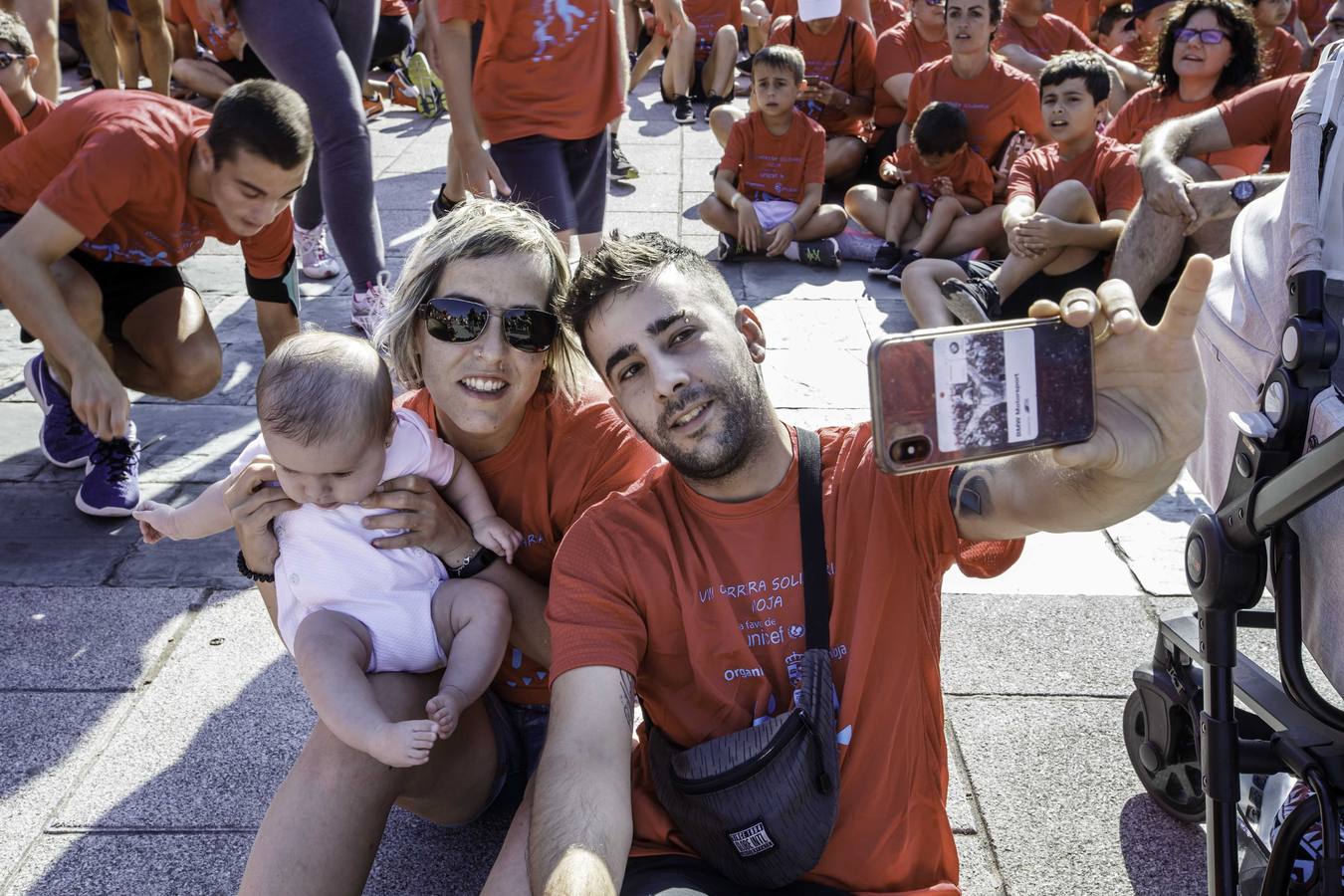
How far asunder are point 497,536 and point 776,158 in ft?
16.3

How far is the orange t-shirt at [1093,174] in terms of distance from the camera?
5.15 meters

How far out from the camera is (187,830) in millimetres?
2465

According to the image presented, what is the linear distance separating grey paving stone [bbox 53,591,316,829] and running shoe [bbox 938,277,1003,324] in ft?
9.99

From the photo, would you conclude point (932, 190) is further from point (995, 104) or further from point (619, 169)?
point (619, 169)

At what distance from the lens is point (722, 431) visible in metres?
1.91

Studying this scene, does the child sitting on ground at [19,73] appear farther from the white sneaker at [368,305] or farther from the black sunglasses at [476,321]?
the black sunglasses at [476,321]

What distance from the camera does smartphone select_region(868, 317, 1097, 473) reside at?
150 cm

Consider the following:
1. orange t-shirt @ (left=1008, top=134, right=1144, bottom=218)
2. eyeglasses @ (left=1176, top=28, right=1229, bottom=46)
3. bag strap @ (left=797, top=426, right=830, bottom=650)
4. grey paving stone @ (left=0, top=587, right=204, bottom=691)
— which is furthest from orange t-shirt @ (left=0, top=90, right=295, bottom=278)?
eyeglasses @ (left=1176, top=28, right=1229, bottom=46)

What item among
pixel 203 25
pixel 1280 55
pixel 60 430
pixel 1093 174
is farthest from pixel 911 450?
pixel 203 25

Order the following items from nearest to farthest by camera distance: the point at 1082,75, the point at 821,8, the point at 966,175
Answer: the point at 1082,75, the point at 966,175, the point at 821,8

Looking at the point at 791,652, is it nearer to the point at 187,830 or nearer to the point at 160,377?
the point at 187,830

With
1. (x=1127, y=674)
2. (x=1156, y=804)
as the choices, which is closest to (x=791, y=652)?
(x=1156, y=804)

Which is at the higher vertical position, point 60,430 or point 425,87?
point 60,430

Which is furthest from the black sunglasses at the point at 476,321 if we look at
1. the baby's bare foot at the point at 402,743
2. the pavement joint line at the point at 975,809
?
the pavement joint line at the point at 975,809
